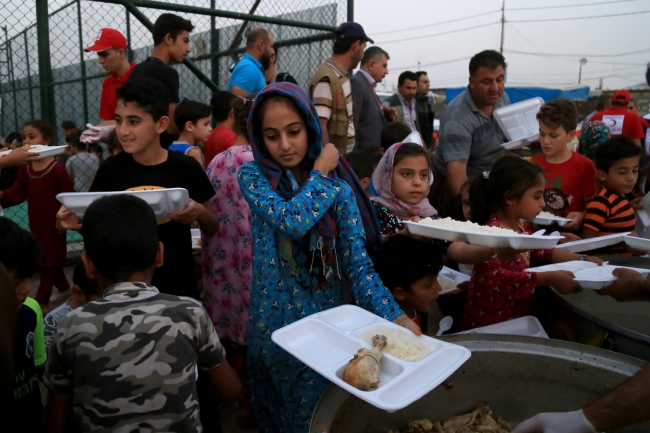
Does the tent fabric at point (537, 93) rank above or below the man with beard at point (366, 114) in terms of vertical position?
above

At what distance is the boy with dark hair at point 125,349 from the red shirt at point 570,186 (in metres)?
2.84

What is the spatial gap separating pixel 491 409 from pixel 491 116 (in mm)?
2784

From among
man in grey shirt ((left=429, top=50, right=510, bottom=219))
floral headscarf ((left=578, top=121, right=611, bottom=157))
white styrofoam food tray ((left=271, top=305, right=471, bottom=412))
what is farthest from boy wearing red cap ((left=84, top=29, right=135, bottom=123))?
floral headscarf ((left=578, top=121, right=611, bottom=157))

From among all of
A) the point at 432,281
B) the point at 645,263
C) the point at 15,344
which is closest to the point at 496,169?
the point at 432,281

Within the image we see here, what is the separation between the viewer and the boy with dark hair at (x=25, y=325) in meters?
1.72

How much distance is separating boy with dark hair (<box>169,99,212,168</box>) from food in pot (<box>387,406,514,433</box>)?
2.71m

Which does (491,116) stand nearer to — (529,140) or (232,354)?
(529,140)

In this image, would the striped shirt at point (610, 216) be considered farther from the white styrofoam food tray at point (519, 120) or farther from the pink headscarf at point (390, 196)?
the pink headscarf at point (390, 196)

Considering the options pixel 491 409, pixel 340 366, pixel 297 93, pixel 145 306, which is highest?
pixel 297 93

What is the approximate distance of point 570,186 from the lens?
139 inches

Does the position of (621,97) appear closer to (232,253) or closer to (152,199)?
(232,253)

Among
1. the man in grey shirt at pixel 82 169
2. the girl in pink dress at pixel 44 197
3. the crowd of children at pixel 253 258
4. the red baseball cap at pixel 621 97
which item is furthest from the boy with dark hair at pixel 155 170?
the red baseball cap at pixel 621 97

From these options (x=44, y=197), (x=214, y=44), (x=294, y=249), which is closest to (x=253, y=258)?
(x=294, y=249)

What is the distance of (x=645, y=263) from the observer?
2.58 meters
